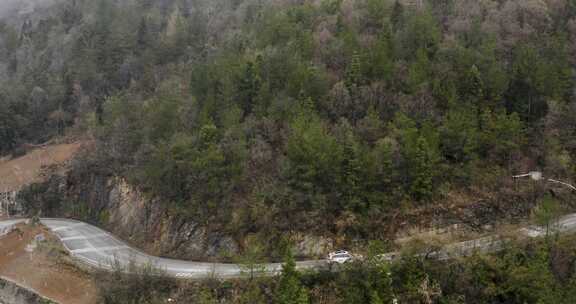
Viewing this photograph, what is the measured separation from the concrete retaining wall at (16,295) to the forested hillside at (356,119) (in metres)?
10.6

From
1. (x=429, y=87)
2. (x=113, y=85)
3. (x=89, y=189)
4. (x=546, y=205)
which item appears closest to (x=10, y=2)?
(x=113, y=85)

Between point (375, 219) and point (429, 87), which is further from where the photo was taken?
point (429, 87)

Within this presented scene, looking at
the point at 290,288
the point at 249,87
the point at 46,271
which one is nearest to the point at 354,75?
the point at 249,87

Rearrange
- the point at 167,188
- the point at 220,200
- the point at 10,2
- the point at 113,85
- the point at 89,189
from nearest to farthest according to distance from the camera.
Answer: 1. the point at 220,200
2. the point at 167,188
3. the point at 89,189
4. the point at 113,85
5. the point at 10,2

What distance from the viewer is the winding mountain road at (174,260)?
32.1m

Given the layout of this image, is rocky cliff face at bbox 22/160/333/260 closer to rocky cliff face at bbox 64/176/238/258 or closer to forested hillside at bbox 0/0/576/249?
rocky cliff face at bbox 64/176/238/258

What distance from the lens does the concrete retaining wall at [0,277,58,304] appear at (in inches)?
1369

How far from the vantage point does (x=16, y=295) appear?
3650 centimetres

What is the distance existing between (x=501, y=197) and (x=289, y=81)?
57.7 ft

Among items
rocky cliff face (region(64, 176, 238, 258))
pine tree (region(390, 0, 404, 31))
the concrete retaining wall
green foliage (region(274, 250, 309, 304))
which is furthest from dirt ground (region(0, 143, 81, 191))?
green foliage (region(274, 250, 309, 304))

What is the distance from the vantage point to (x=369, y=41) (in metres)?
45.3

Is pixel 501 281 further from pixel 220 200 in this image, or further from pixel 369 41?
pixel 369 41

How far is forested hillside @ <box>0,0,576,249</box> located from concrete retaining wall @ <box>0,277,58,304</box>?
10.6 metres

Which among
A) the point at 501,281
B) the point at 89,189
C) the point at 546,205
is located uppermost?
the point at 546,205
